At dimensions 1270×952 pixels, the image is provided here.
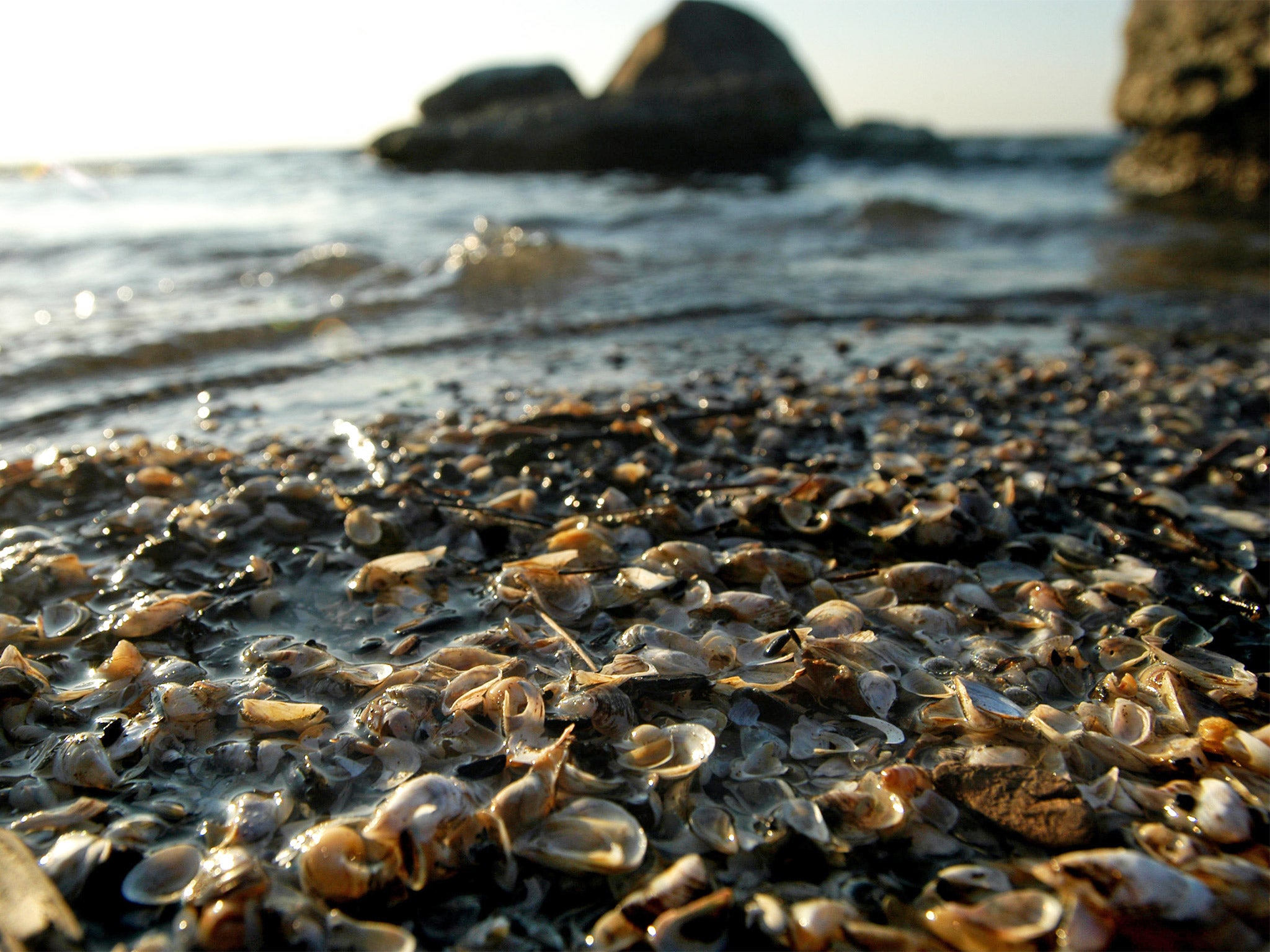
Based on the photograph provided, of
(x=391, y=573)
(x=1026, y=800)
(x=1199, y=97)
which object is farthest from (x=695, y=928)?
(x=1199, y=97)

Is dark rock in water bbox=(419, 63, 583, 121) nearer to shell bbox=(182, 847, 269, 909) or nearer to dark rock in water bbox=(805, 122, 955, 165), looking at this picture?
dark rock in water bbox=(805, 122, 955, 165)

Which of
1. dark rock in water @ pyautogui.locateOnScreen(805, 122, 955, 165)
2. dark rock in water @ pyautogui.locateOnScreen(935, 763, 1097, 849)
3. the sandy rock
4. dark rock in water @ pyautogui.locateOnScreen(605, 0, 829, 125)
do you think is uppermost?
dark rock in water @ pyautogui.locateOnScreen(605, 0, 829, 125)

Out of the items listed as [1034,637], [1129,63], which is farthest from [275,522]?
[1129,63]

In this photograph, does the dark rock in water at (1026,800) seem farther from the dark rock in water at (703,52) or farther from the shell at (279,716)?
the dark rock in water at (703,52)

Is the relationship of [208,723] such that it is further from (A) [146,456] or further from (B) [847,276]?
(B) [847,276]

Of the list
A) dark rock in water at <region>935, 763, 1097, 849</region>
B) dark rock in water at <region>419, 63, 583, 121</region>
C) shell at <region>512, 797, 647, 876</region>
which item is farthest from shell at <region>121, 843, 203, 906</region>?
dark rock in water at <region>419, 63, 583, 121</region>

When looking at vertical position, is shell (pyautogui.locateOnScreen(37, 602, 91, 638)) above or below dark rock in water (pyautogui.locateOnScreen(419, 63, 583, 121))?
below

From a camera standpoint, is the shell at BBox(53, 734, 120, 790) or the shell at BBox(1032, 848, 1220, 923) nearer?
the shell at BBox(1032, 848, 1220, 923)
